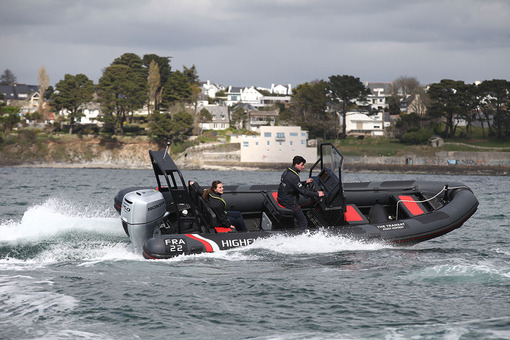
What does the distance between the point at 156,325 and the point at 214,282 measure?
193cm

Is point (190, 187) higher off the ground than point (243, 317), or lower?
higher

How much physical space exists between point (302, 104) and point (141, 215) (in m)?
82.5

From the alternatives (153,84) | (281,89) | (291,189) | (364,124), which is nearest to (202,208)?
(291,189)

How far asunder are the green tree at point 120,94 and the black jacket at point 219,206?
7590 cm

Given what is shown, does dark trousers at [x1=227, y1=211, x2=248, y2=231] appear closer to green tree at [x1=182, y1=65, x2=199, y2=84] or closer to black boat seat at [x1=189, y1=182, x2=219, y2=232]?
black boat seat at [x1=189, y1=182, x2=219, y2=232]

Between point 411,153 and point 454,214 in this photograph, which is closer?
point 454,214

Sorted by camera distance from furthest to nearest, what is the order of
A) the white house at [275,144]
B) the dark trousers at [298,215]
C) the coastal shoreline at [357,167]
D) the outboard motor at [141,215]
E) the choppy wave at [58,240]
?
1. the white house at [275,144]
2. the coastal shoreline at [357,167]
3. the dark trousers at [298,215]
4. the outboard motor at [141,215]
5. the choppy wave at [58,240]

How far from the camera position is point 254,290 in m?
8.12

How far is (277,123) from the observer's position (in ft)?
317

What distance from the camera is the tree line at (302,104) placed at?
81625 millimetres

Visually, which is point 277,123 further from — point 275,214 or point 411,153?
point 275,214

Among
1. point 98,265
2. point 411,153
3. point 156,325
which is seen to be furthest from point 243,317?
point 411,153

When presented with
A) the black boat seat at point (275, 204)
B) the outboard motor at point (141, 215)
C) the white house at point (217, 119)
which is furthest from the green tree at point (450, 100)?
the outboard motor at point (141, 215)

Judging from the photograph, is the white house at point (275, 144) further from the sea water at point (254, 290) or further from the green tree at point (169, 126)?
the sea water at point (254, 290)
